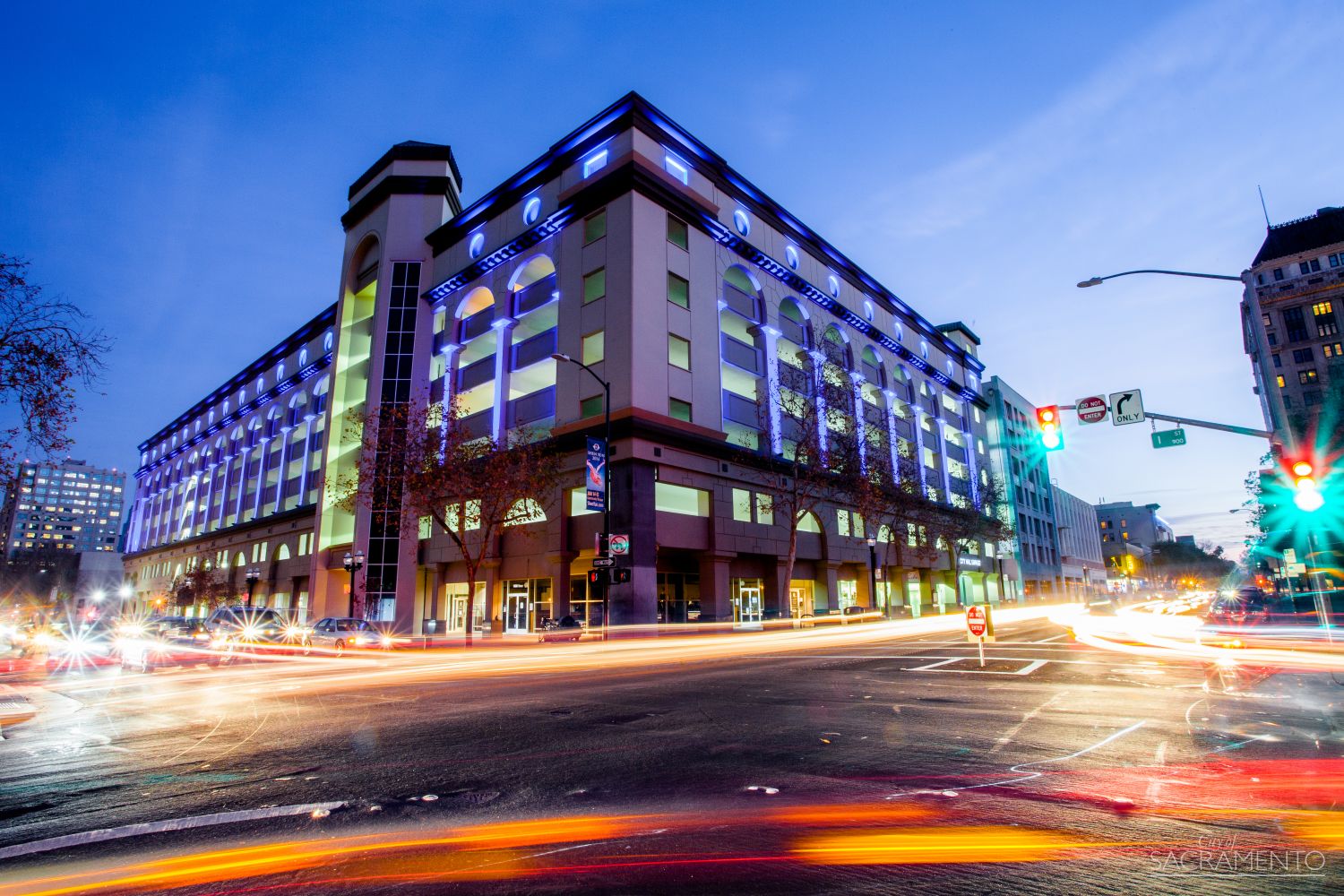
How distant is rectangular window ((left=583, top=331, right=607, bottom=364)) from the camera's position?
35.3 metres

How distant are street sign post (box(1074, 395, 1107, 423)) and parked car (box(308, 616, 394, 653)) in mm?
25367

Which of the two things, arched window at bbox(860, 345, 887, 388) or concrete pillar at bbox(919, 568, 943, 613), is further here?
concrete pillar at bbox(919, 568, 943, 613)

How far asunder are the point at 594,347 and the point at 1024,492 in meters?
72.5

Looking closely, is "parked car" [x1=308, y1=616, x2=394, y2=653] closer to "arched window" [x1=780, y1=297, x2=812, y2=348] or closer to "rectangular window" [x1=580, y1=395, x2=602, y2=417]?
"rectangular window" [x1=580, y1=395, x2=602, y2=417]

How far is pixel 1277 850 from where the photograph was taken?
4113 mm

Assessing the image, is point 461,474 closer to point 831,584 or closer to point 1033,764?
point 831,584

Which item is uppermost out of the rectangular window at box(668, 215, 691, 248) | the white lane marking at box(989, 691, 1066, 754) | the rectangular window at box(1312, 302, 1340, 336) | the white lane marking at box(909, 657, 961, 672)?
the rectangular window at box(1312, 302, 1340, 336)

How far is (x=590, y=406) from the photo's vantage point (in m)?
34.9

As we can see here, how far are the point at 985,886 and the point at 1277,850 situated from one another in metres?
2.01

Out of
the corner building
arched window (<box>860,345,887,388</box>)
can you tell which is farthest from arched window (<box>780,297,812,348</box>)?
arched window (<box>860,345,887,388</box>)

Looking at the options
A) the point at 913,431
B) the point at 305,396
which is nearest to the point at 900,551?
the point at 913,431

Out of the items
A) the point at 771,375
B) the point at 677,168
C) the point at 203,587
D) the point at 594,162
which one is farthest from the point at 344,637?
the point at 203,587

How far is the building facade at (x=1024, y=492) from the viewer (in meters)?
81.1

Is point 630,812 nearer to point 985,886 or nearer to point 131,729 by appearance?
point 985,886
